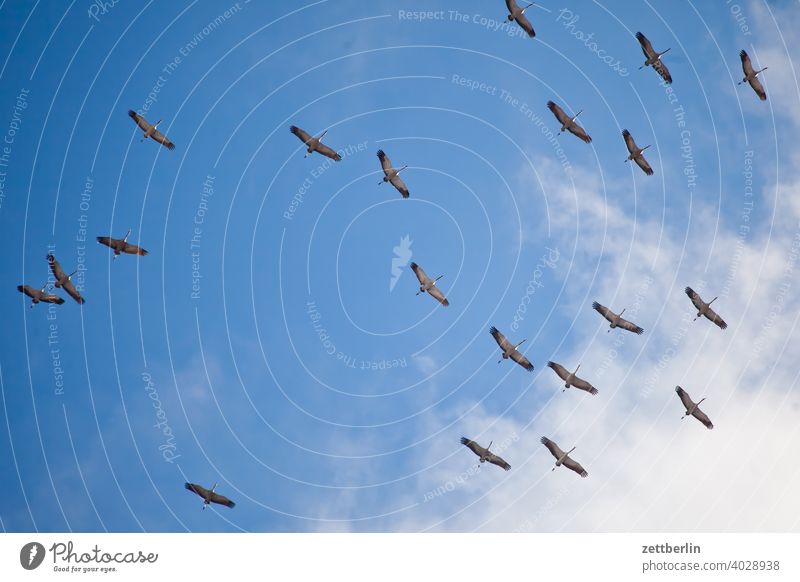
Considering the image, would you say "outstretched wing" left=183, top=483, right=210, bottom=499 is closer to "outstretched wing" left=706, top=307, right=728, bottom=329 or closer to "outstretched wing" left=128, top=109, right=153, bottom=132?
"outstretched wing" left=128, top=109, right=153, bottom=132

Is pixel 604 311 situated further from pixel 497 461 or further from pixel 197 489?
pixel 197 489

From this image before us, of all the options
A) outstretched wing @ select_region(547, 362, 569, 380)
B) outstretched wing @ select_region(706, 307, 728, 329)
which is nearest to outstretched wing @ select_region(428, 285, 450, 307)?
outstretched wing @ select_region(547, 362, 569, 380)

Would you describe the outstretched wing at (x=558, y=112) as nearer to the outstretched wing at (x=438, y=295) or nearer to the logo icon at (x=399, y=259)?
the outstretched wing at (x=438, y=295)

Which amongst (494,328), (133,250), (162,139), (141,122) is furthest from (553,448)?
(141,122)

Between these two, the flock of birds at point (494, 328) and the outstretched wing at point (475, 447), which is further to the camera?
the outstretched wing at point (475, 447)

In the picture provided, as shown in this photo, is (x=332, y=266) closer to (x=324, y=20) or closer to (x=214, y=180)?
(x=214, y=180)
